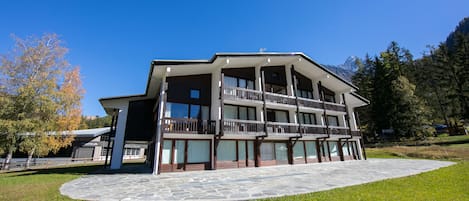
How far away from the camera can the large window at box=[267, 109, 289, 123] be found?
702 inches

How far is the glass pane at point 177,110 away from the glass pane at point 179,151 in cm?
192

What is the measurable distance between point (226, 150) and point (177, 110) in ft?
15.2

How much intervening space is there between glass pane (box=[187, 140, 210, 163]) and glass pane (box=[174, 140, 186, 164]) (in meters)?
0.40

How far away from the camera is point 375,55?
4056cm

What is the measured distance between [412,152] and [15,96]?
1491 inches

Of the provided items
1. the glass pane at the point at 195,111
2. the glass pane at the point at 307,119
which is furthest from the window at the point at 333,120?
the glass pane at the point at 195,111

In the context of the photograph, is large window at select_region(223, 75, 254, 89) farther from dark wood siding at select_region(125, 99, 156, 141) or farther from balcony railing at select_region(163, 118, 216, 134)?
dark wood siding at select_region(125, 99, 156, 141)

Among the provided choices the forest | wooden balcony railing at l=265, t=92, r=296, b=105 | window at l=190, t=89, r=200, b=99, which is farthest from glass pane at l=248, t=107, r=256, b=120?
the forest

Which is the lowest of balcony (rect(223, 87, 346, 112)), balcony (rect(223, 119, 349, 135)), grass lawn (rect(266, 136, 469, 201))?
grass lawn (rect(266, 136, 469, 201))

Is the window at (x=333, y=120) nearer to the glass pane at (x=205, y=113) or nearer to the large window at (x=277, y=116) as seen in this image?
the large window at (x=277, y=116)

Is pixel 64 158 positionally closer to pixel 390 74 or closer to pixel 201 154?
pixel 201 154

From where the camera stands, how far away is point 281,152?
17.0m

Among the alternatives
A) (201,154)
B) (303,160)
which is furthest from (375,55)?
(201,154)

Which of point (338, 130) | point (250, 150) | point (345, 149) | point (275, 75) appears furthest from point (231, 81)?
point (345, 149)
